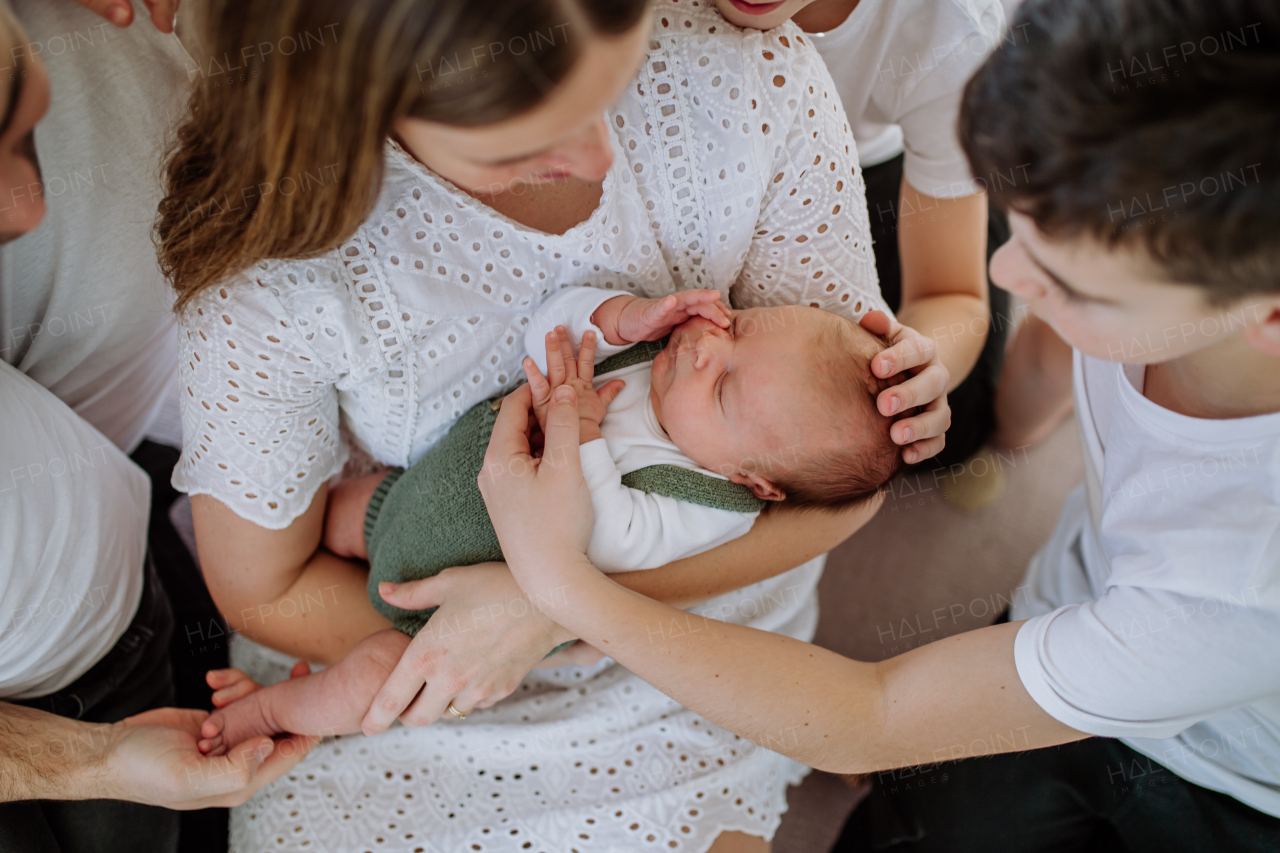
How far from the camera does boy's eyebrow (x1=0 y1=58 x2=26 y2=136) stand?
29.0 inches

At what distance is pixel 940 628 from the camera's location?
205 centimetres

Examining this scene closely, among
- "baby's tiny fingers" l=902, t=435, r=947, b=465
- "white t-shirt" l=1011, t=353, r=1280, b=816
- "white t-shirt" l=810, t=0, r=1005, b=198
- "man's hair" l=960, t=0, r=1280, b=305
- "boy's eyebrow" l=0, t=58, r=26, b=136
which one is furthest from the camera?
"white t-shirt" l=810, t=0, r=1005, b=198

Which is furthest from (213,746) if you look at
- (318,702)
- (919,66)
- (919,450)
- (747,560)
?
(919,66)

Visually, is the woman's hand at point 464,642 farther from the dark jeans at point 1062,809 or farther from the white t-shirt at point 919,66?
the white t-shirt at point 919,66

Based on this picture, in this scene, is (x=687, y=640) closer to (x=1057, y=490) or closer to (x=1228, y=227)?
(x=1228, y=227)

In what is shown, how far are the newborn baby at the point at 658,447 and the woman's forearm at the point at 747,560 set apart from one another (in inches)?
1.0

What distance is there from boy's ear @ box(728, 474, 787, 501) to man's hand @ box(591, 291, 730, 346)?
8.5 inches

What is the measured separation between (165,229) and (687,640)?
78 cm

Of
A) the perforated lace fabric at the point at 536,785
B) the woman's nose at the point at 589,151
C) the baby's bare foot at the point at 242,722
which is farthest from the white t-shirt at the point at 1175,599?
the baby's bare foot at the point at 242,722

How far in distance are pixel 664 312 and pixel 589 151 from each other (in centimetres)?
26

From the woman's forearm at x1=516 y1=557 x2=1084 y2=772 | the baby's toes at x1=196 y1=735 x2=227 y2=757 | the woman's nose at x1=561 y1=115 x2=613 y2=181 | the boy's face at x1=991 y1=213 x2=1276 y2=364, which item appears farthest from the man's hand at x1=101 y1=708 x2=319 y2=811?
the boy's face at x1=991 y1=213 x2=1276 y2=364

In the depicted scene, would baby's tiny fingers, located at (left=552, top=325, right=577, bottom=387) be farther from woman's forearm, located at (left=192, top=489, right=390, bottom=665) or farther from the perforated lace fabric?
the perforated lace fabric

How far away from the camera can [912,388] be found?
1.06 metres

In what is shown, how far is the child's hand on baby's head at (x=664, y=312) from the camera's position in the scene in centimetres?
104
